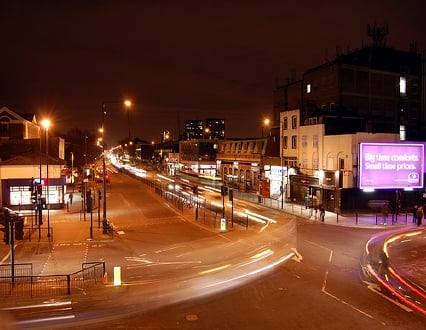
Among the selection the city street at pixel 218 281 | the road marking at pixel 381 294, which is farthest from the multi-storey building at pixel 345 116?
the road marking at pixel 381 294

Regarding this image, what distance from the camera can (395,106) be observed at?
199 ft

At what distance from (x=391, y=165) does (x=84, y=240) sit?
1117 inches

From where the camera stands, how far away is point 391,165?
134ft

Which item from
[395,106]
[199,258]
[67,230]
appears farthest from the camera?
[395,106]

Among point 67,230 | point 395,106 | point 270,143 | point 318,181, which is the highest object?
point 395,106

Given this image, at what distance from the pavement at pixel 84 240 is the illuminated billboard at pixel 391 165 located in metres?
3.19

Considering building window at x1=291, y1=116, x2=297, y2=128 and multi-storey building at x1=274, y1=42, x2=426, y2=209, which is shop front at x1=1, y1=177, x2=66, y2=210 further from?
building window at x1=291, y1=116, x2=297, y2=128

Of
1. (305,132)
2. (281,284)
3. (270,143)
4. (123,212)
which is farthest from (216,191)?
(281,284)

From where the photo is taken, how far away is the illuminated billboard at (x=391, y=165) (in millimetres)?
40469

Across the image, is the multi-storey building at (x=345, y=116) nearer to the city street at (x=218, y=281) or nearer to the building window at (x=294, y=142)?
the building window at (x=294, y=142)

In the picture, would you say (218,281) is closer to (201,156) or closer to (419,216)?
(419,216)

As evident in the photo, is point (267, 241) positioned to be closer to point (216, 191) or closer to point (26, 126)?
point (216, 191)

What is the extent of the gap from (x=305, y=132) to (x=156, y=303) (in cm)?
3854

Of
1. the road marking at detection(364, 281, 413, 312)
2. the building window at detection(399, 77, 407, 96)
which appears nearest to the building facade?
the road marking at detection(364, 281, 413, 312)
